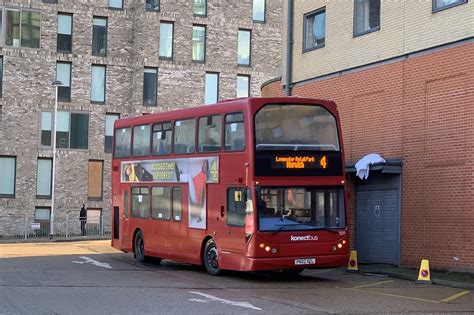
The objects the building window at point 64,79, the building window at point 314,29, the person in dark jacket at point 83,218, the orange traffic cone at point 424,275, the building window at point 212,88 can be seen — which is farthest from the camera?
the building window at point 212,88

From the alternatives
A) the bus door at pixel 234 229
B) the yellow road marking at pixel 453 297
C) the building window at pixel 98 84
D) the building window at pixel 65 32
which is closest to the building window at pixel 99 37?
the building window at pixel 98 84

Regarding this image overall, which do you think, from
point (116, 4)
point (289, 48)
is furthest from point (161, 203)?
point (116, 4)

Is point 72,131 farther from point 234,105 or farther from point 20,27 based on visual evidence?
point 234,105

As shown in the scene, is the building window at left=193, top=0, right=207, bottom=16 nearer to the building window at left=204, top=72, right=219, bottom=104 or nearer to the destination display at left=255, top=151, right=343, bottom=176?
the building window at left=204, top=72, right=219, bottom=104

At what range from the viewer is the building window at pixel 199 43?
47.6 metres

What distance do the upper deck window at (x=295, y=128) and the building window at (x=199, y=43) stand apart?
104 feet

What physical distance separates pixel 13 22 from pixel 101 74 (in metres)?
6.13

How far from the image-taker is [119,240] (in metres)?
23.0

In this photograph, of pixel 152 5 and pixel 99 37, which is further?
pixel 152 5

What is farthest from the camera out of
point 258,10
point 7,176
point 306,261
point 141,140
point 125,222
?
point 258,10

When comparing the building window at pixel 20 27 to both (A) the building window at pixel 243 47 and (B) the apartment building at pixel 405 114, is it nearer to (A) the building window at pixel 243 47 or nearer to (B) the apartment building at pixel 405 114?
(A) the building window at pixel 243 47

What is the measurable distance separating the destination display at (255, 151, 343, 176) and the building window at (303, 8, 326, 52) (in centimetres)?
764

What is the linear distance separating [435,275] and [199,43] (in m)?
33.0

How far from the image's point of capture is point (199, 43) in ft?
157
